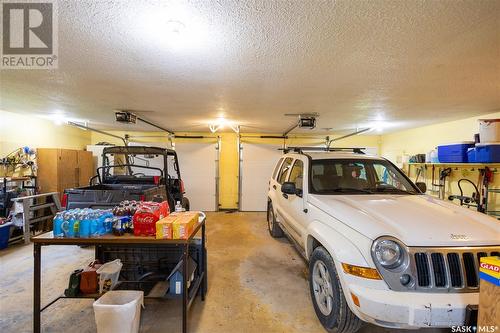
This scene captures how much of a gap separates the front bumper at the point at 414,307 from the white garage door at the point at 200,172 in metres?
6.12

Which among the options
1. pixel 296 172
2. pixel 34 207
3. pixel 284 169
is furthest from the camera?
pixel 34 207

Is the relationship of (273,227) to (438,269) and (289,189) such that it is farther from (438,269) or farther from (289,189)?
(438,269)

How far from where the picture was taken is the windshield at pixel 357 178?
2793mm

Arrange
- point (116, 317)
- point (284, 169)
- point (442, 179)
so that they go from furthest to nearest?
Answer: point (442, 179) → point (284, 169) → point (116, 317)

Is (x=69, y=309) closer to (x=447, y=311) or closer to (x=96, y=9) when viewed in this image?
(x=96, y=9)

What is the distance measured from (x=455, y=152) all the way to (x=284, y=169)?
357cm

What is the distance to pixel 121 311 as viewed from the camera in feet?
5.85

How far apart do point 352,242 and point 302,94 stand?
2.26m

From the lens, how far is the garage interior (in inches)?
64.0

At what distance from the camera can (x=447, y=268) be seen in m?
1.62

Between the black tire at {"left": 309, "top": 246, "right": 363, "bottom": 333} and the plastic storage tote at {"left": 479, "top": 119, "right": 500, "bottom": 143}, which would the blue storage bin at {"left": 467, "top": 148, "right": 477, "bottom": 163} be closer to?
the plastic storage tote at {"left": 479, "top": 119, "right": 500, "bottom": 143}

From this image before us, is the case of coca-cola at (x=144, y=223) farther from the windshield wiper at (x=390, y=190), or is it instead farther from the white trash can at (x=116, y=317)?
the windshield wiper at (x=390, y=190)

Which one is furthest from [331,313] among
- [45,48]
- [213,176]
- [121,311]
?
[213,176]

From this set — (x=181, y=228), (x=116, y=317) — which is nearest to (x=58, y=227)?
(x=116, y=317)
